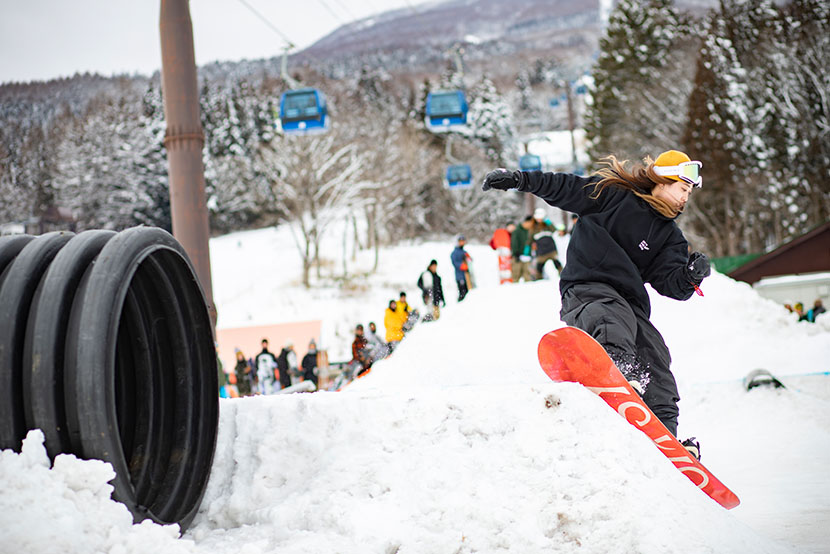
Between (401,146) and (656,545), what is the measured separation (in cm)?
4242

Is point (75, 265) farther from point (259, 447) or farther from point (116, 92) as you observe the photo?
point (116, 92)

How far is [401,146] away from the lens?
43906 millimetres

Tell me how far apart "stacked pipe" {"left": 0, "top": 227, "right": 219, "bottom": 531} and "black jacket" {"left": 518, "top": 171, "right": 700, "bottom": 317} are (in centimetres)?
187

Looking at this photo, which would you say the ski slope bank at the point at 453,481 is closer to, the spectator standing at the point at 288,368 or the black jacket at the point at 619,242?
the black jacket at the point at 619,242

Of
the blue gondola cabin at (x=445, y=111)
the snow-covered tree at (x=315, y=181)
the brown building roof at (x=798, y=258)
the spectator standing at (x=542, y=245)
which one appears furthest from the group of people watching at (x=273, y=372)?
the brown building roof at (x=798, y=258)

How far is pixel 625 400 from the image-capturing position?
3160 millimetres

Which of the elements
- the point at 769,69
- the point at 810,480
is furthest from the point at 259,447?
the point at 769,69

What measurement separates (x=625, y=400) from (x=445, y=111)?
69.7ft

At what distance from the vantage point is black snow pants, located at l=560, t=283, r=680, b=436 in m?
3.42

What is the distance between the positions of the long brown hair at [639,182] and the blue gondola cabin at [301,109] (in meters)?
17.1

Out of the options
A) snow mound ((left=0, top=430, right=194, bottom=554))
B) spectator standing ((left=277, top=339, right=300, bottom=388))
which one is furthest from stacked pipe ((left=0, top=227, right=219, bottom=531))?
spectator standing ((left=277, top=339, right=300, bottom=388))

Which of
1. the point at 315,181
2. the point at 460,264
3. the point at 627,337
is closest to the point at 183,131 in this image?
the point at 627,337

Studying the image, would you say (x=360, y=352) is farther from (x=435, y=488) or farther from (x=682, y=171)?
(x=435, y=488)

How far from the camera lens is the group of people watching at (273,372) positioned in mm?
13258
